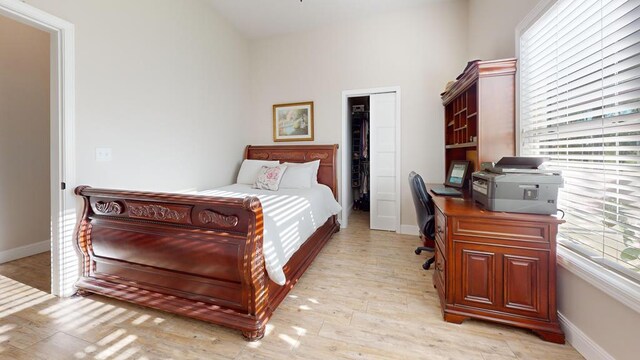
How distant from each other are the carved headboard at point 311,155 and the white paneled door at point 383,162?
61cm

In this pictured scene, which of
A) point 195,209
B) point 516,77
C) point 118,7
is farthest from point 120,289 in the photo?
point 516,77

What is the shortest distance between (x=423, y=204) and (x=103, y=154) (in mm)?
2897

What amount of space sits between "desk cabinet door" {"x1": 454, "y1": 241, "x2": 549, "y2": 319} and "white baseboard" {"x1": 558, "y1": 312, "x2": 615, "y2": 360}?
0.43 ft

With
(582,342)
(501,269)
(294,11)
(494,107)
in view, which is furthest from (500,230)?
(294,11)

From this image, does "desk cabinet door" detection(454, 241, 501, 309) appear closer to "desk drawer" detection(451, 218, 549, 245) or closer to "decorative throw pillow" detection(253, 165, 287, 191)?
"desk drawer" detection(451, 218, 549, 245)

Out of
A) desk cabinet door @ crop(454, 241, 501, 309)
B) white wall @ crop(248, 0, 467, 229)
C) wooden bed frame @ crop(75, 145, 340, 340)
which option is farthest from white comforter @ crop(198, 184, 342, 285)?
white wall @ crop(248, 0, 467, 229)

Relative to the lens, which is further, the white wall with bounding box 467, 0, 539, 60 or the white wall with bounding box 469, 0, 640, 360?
the white wall with bounding box 467, 0, 539, 60

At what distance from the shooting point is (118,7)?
7.13ft

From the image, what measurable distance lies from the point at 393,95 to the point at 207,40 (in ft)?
8.84

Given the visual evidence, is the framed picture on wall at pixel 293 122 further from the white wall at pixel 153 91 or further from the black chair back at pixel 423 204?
the black chair back at pixel 423 204

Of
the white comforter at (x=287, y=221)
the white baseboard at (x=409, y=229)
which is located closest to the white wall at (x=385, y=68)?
the white baseboard at (x=409, y=229)

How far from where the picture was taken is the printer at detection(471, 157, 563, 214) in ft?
4.84

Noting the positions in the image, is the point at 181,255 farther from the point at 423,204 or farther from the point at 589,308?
the point at 589,308

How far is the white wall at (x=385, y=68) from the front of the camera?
131 inches
